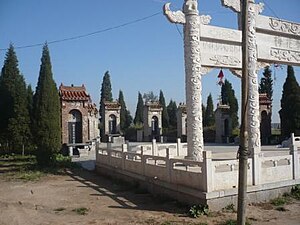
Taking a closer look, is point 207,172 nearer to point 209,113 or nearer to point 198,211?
point 198,211

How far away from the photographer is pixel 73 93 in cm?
1858

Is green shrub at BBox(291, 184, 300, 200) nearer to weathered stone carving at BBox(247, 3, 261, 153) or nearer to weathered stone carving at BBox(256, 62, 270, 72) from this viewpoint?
weathered stone carving at BBox(247, 3, 261, 153)

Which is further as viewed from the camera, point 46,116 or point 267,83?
point 267,83

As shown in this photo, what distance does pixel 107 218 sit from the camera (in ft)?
19.7

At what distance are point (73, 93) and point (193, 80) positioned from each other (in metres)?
10.6

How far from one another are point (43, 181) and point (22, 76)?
12.7 m

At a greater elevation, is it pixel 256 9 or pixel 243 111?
pixel 256 9

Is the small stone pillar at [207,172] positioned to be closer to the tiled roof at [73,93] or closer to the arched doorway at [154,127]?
the tiled roof at [73,93]

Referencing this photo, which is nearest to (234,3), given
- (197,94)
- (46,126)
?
(197,94)

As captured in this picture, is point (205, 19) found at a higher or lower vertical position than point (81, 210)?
higher

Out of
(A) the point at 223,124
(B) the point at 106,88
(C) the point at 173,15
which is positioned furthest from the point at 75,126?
(B) the point at 106,88

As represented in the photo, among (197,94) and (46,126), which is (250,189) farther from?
(46,126)

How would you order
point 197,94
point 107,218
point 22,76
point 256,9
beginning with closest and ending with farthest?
point 107,218
point 197,94
point 256,9
point 22,76

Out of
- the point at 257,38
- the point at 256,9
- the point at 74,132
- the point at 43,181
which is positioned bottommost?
the point at 43,181
